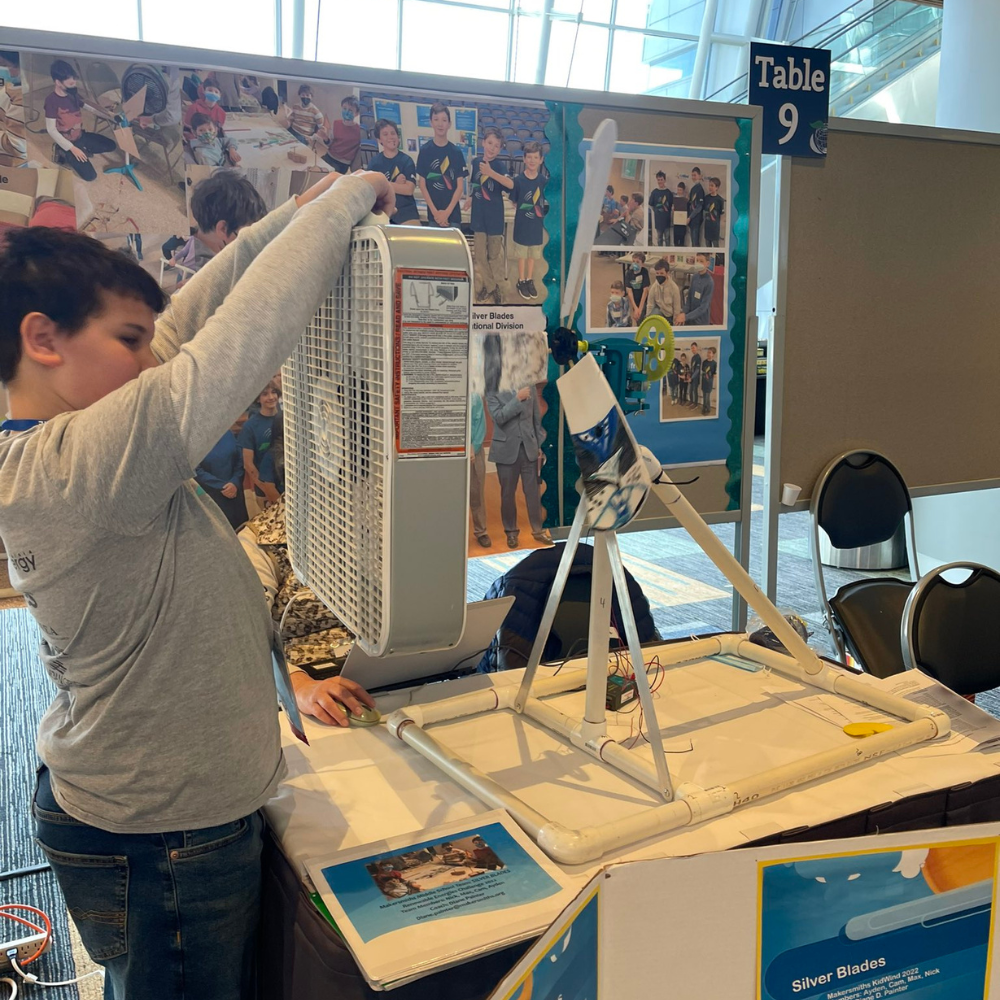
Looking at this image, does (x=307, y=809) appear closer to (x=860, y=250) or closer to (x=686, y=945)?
(x=686, y=945)

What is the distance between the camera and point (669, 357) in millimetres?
1290

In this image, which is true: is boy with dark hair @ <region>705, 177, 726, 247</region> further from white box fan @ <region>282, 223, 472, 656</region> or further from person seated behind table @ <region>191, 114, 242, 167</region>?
white box fan @ <region>282, 223, 472, 656</region>

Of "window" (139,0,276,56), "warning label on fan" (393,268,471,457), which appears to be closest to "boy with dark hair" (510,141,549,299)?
"warning label on fan" (393,268,471,457)

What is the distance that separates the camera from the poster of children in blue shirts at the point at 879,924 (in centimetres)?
53

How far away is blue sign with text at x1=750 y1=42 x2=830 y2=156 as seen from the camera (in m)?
2.43

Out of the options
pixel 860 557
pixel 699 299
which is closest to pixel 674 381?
pixel 699 299

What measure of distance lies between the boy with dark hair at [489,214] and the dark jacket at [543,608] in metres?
0.61

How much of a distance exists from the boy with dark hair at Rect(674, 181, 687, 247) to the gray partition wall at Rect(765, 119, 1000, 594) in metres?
0.38

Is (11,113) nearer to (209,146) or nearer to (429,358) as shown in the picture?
(209,146)

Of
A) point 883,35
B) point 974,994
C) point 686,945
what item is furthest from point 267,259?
point 883,35

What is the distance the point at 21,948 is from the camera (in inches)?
71.6

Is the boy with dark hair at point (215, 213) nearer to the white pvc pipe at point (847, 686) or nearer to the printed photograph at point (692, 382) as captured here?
the printed photograph at point (692, 382)

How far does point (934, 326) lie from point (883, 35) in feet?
18.2

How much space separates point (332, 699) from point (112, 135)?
1.14 meters
